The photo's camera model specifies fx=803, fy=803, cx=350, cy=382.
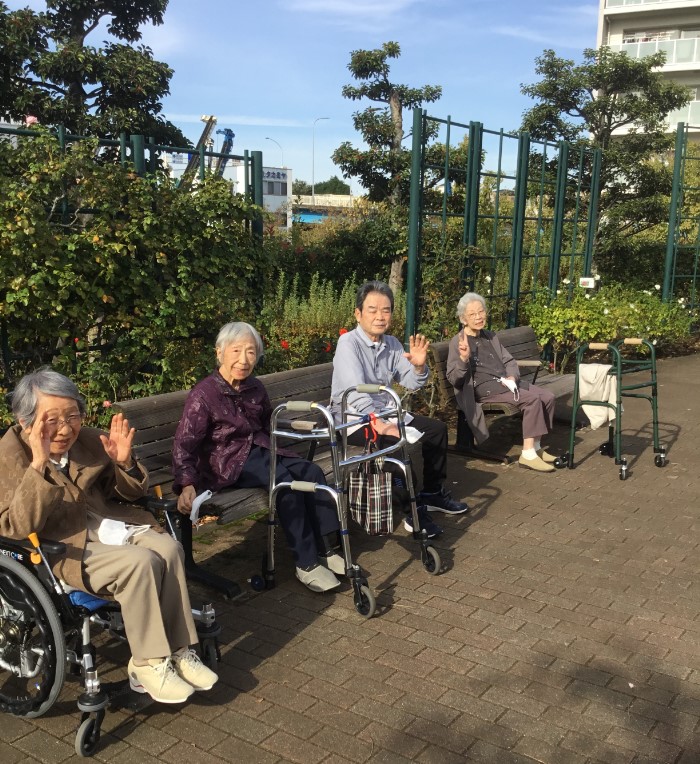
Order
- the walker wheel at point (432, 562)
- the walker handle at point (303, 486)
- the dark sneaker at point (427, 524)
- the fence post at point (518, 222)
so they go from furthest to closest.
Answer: the fence post at point (518, 222) < the dark sneaker at point (427, 524) < the walker wheel at point (432, 562) < the walker handle at point (303, 486)

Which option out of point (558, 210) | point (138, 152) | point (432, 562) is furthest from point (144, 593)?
point (558, 210)

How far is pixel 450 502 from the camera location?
18.1 ft

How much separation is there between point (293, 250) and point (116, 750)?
12174 millimetres

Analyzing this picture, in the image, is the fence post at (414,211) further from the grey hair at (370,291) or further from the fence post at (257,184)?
the grey hair at (370,291)

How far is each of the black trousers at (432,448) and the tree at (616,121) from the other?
36.3 feet

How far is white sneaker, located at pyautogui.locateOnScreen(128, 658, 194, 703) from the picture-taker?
3049 millimetres

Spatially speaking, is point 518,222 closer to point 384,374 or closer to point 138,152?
point 384,374

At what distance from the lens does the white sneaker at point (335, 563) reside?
14.2 feet

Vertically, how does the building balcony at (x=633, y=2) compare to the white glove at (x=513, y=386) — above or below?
above

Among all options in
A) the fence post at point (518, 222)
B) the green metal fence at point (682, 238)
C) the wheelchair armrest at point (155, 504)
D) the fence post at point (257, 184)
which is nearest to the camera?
the wheelchair armrest at point (155, 504)

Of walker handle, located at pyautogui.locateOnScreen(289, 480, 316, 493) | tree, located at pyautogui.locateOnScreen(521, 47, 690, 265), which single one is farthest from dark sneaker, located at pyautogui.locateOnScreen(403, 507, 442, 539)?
tree, located at pyautogui.locateOnScreen(521, 47, 690, 265)

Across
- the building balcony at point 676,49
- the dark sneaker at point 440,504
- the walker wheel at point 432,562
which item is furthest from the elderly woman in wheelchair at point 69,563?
the building balcony at point 676,49

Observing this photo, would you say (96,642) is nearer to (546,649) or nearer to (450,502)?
(546,649)

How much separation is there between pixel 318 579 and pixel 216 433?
96 cm
